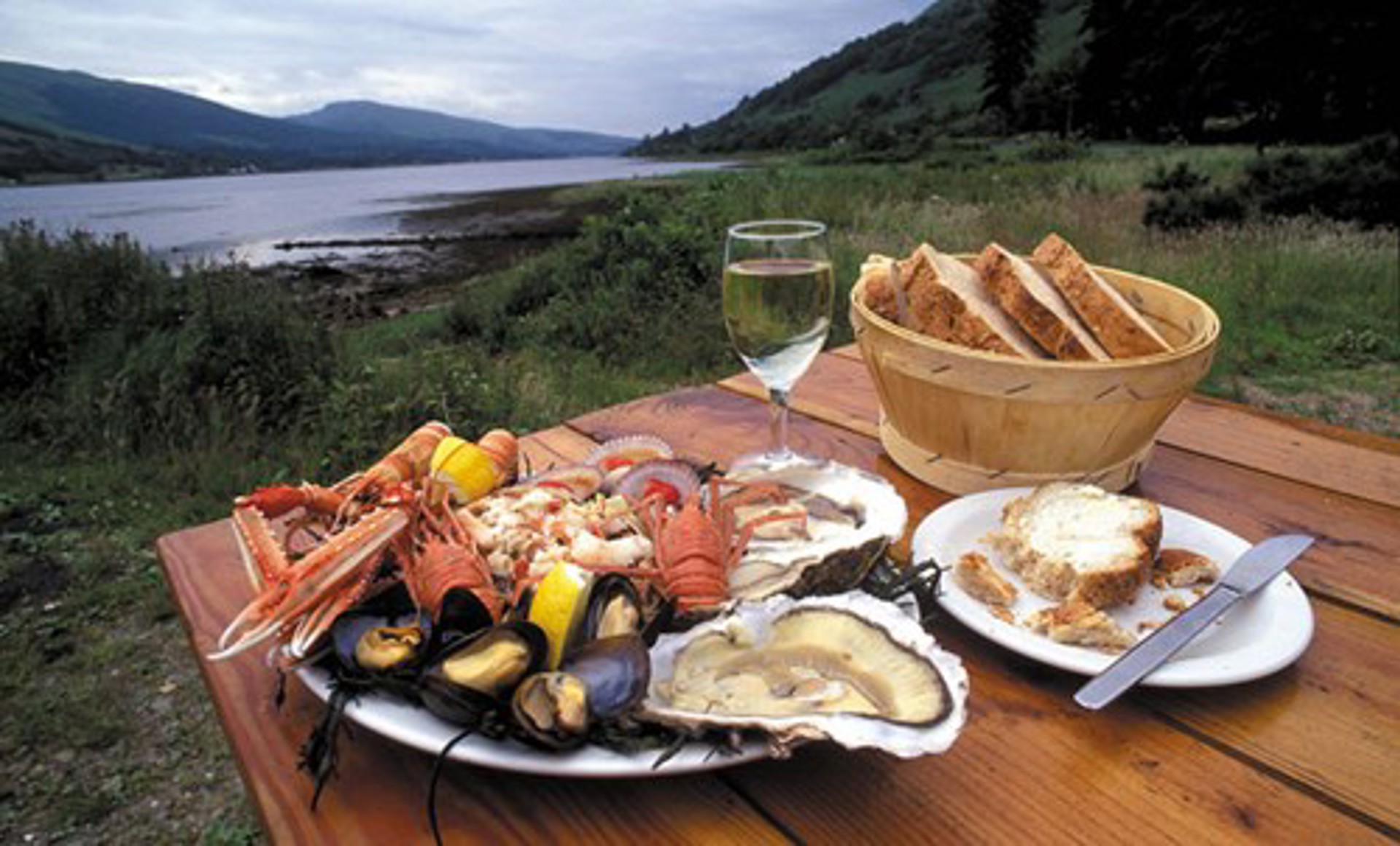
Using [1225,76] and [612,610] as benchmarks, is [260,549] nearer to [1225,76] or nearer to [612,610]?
[612,610]

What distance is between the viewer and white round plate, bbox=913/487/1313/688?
965 mm

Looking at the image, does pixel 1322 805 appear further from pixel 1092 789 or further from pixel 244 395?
pixel 244 395

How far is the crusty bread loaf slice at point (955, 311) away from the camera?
5.24ft

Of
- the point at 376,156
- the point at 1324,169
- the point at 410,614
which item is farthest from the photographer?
the point at 376,156

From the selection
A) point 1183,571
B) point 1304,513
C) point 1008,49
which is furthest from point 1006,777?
point 1008,49

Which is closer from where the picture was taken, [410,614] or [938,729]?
[938,729]

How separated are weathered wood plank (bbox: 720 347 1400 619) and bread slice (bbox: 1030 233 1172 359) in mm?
281

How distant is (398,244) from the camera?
24.7 m

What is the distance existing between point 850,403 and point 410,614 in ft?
4.93

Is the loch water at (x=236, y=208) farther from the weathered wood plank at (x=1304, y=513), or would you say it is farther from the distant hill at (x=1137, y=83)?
the distant hill at (x=1137, y=83)

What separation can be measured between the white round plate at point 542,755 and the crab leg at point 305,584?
188 millimetres

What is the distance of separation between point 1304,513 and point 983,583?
842mm

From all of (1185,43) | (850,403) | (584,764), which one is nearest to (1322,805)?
(584,764)

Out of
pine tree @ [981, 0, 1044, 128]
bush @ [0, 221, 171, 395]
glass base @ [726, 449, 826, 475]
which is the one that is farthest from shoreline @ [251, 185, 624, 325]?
pine tree @ [981, 0, 1044, 128]
